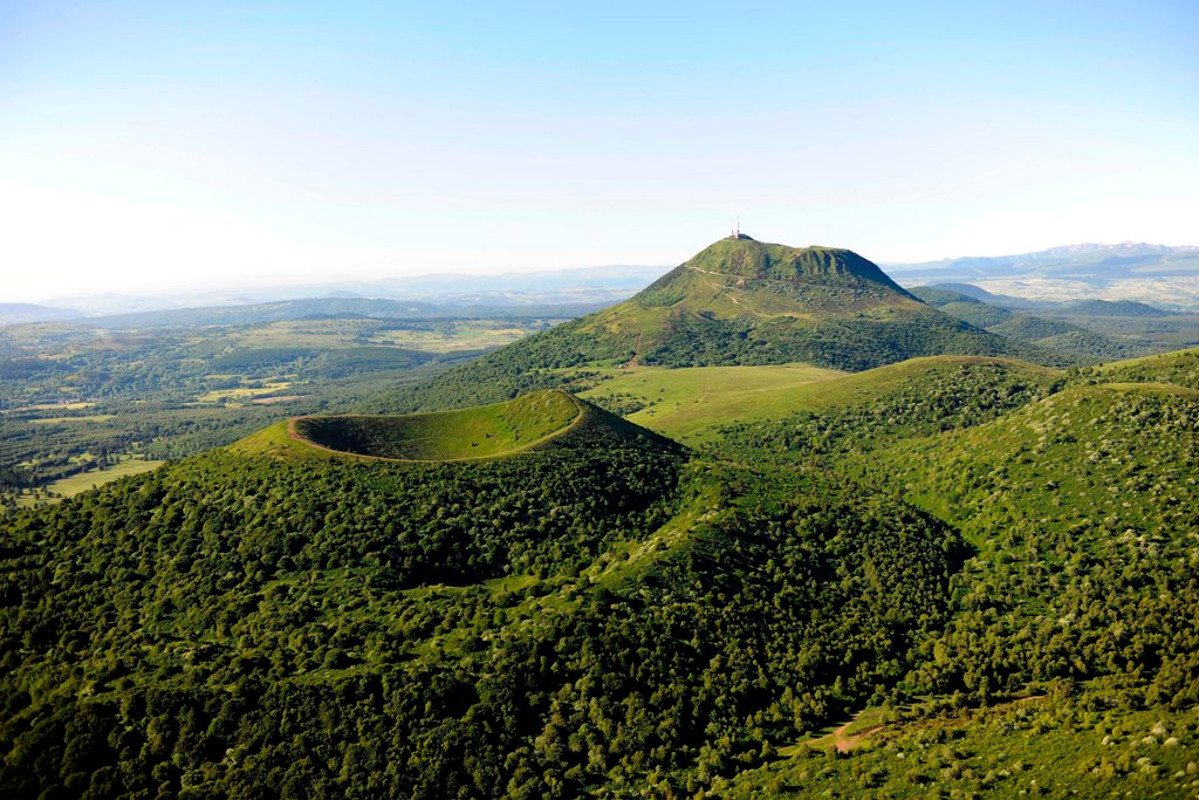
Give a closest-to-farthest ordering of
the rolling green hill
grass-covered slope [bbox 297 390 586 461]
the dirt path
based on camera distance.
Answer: the rolling green hill → the dirt path → grass-covered slope [bbox 297 390 586 461]

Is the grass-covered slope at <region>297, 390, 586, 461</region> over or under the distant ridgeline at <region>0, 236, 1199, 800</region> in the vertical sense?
over

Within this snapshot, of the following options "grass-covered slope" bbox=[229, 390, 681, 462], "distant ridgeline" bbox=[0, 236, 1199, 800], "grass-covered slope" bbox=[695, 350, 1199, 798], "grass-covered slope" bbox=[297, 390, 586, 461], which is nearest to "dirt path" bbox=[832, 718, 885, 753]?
"distant ridgeline" bbox=[0, 236, 1199, 800]

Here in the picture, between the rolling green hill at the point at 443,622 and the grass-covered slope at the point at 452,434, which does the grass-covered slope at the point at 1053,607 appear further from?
the grass-covered slope at the point at 452,434

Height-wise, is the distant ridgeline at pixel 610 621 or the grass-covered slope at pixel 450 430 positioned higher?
the grass-covered slope at pixel 450 430

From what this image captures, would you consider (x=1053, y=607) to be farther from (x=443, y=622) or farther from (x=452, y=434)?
(x=452, y=434)

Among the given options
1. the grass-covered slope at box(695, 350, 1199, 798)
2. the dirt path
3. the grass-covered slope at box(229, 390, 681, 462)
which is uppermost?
the grass-covered slope at box(229, 390, 681, 462)

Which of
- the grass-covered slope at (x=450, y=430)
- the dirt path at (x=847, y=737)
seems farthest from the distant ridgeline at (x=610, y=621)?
the grass-covered slope at (x=450, y=430)

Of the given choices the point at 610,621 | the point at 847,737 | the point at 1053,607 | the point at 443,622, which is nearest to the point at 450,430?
the point at 443,622

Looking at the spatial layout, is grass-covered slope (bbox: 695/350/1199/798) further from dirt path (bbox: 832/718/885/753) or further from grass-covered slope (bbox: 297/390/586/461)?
grass-covered slope (bbox: 297/390/586/461)

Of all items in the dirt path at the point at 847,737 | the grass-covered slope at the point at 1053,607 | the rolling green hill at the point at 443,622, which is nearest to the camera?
the grass-covered slope at the point at 1053,607

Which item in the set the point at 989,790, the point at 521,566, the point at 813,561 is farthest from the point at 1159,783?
the point at 521,566

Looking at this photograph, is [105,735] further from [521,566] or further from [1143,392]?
[1143,392]
